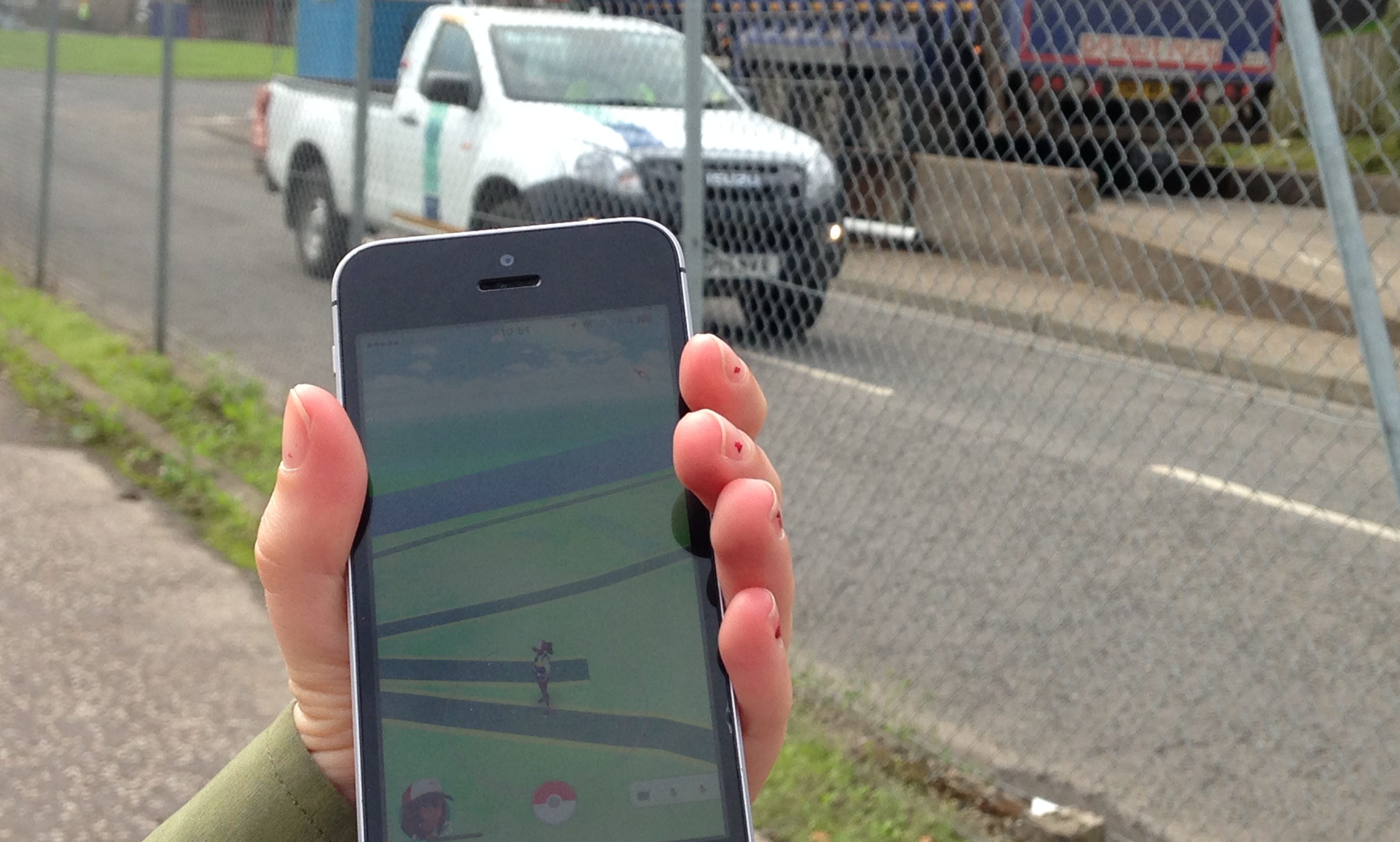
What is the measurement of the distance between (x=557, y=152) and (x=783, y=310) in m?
1.31

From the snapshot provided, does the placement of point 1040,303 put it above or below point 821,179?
below

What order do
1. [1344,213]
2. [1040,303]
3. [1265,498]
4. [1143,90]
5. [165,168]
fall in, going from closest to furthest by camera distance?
[1344,213] → [1143,90] → [1040,303] → [1265,498] → [165,168]

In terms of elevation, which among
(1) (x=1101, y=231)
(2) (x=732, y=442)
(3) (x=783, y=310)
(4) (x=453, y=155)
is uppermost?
(2) (x=732, y=442)

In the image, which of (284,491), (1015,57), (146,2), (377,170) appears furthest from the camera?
(146,2)

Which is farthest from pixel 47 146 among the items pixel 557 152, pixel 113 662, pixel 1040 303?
pixel 1040 303

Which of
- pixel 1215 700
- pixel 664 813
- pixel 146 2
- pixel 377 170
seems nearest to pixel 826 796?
pixel 1215 700

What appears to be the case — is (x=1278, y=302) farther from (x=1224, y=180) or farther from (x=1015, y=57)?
(x=1015, y=57)

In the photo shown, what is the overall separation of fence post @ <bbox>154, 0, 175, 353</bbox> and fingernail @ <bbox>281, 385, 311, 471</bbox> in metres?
6.49

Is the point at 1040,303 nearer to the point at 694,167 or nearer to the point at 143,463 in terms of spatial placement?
the point at 694,167

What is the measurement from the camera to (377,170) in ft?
22.4

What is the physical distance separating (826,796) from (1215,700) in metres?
1.27

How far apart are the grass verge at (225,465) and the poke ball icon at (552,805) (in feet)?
6.71

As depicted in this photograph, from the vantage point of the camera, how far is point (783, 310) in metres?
4.66

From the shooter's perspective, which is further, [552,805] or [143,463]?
[143,463]
